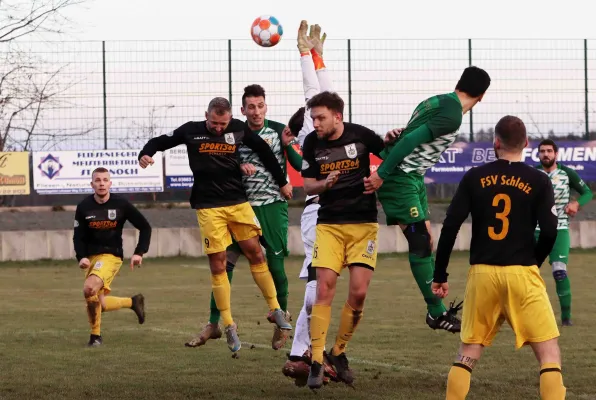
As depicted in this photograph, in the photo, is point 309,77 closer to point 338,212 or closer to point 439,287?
point 338,212

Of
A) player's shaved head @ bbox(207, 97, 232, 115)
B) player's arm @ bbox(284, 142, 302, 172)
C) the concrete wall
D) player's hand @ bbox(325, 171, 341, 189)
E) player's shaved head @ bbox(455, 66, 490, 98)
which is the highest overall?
player's shaved head @ bbox(455, 66, 490, 98)

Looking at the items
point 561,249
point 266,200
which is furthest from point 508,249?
point 561,249

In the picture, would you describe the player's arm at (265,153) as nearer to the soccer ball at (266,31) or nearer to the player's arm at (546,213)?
the soccer ball at (266,31)

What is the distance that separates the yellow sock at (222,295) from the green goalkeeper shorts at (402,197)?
225cm

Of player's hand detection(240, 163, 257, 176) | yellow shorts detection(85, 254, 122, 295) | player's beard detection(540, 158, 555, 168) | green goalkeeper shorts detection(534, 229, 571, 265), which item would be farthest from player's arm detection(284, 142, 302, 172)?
player's beard detection(540, 158, 555, 168)

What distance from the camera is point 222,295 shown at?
10.6 meters

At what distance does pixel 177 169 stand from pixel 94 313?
15.3 m

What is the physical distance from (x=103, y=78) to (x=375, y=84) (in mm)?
6764

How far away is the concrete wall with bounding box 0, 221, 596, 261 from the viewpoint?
2614cm

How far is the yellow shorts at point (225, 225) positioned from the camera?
1046 centimetres

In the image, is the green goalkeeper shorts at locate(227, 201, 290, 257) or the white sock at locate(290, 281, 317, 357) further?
the green goalkeeper shorts at locate(227, 201, 290, 257)

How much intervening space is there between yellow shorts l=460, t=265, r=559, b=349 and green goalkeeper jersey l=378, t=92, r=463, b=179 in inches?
69.4

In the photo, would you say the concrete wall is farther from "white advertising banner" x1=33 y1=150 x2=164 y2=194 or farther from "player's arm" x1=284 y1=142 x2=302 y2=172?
"player's arm" x1=284 y1=142 x2=302 y2=172

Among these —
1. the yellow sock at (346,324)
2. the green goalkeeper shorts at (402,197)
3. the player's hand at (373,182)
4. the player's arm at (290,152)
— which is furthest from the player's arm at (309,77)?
the yellow sock at (346,324)
